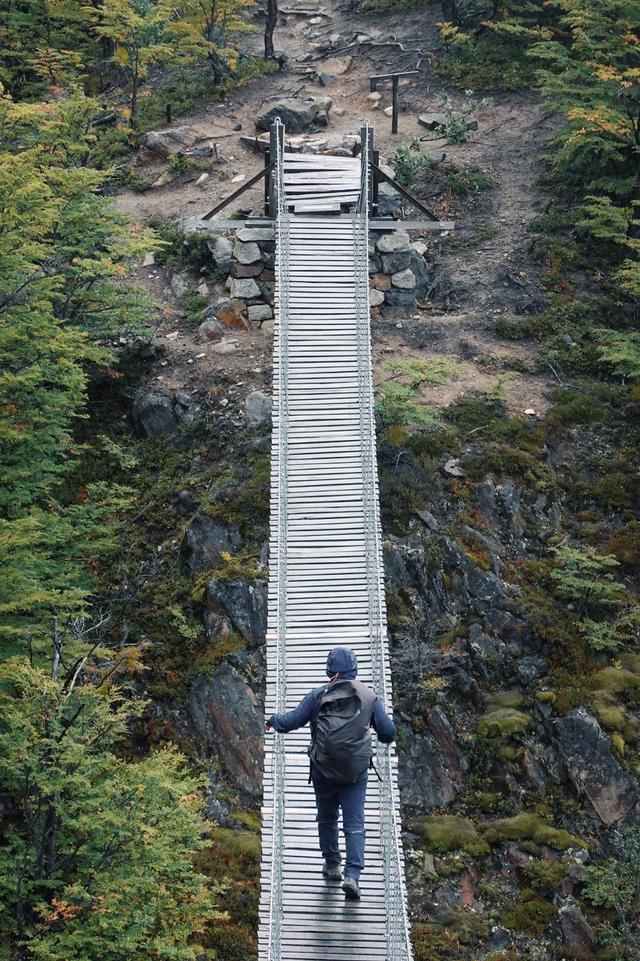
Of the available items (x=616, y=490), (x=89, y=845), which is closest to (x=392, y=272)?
(x=616, y=490)

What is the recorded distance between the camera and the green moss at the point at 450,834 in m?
16.6

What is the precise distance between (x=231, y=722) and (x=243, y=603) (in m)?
2.08

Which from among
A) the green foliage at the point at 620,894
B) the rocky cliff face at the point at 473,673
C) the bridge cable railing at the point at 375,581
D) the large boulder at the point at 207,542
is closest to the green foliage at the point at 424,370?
the rocky cliff face at the point at 473,673

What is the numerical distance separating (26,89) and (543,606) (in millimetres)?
21398

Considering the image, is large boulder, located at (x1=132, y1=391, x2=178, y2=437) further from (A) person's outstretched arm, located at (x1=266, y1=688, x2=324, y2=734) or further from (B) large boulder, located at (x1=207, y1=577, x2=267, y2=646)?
(A) person's outstretched arm, located at (x1=266, y1=688, x2=324, y2=734)

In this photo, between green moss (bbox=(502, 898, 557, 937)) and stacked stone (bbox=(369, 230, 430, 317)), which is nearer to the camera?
green moss (bbox=(502, 898, 557, 937))

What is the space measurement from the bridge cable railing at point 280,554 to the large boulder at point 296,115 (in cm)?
643

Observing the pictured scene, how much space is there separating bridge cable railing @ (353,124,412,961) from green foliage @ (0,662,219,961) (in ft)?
7.91

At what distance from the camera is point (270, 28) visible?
34.1 m

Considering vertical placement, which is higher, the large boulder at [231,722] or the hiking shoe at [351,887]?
the hiking shoe at [351,887]

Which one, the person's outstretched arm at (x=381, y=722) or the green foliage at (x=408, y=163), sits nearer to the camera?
the person's outstretched arm at (x=381, y=722)

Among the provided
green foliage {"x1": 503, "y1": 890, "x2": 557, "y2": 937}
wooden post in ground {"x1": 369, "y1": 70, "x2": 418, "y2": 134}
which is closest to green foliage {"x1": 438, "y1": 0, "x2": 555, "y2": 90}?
wooden post in ground {"x1": 369, "y1": 70, "x2": 418, "y2": 134}

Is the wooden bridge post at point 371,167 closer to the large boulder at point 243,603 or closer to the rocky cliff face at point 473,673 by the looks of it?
the rocky cliff face at point 473,673

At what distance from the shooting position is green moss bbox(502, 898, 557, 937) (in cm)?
1567
